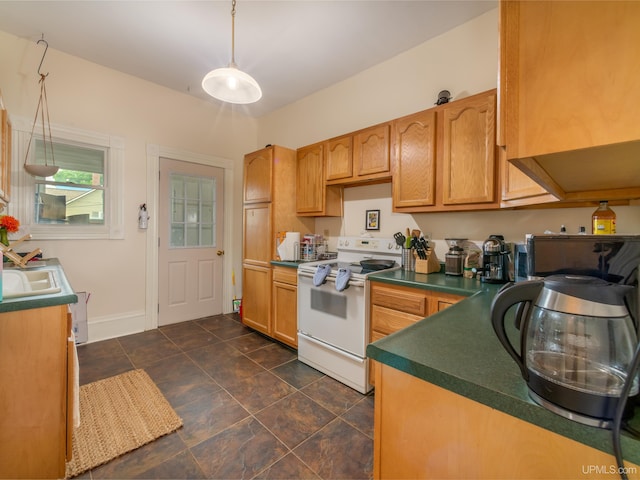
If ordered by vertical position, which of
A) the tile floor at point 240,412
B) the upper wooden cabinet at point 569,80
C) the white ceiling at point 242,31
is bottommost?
the tile floor at point 240,412

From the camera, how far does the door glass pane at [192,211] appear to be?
3.56m

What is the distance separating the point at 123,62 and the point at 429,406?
12.9ft

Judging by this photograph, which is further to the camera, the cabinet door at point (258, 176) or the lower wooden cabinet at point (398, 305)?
the cabinet door at point (258, 176)

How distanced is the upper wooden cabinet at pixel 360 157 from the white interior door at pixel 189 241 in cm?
189

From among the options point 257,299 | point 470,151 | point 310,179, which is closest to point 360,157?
point 310,179

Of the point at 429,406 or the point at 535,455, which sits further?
the point at 429,406

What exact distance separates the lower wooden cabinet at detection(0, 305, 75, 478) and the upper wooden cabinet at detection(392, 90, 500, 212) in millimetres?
2272

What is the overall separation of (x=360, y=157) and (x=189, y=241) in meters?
2.49

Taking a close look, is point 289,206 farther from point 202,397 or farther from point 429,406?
point 429,406

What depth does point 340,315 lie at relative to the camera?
88.7 inches

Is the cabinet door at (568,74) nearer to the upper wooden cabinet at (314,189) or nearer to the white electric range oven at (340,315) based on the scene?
the white electric range oven at (340,315)

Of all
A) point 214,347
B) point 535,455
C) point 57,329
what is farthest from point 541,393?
point 214,347

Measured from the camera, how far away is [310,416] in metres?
1.86

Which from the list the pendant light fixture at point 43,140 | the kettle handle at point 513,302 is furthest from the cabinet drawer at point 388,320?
the pendant light fixture at point 43,140
